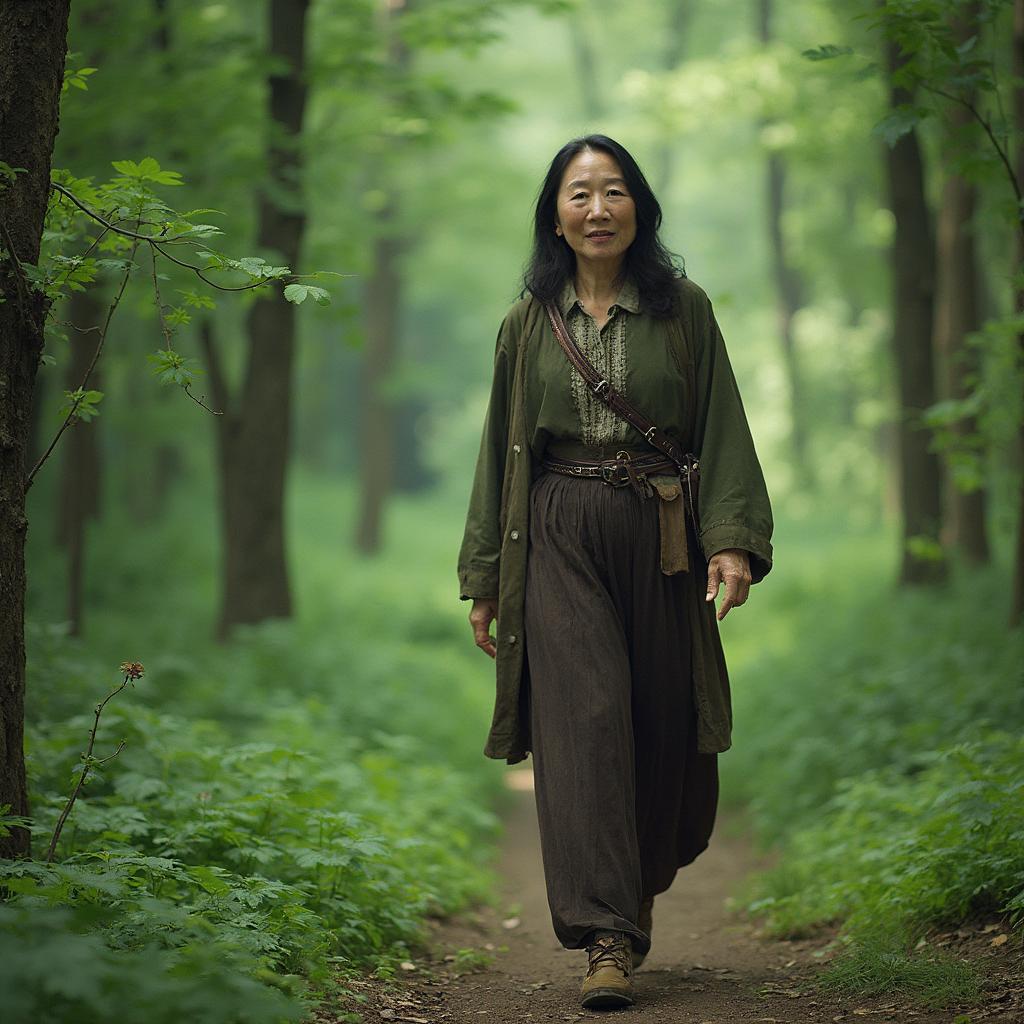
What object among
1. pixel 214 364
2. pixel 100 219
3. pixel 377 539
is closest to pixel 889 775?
pixel 100 219

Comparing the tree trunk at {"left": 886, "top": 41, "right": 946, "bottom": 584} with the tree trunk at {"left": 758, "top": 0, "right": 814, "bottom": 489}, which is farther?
the tree trunk at {"left": 758, "top": 0, "right": 814, "bottom": 489}

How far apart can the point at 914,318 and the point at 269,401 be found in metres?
5.40

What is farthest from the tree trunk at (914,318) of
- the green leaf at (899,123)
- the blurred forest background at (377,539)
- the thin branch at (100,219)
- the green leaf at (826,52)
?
the thin branch at (100,219)

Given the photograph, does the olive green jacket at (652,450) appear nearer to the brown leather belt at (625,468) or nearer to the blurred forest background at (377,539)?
the brown leather belt at (625,468)

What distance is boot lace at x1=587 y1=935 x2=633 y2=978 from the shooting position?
155 inches

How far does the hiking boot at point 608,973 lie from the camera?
3883 millimetres

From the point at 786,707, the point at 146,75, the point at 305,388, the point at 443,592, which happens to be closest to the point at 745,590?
the point at 786,707

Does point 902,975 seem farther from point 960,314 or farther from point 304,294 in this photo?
point 960,314

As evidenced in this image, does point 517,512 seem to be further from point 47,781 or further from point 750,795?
point 750,795

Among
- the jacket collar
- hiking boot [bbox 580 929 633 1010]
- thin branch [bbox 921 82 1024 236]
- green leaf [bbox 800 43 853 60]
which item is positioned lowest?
hiking boot [bbox 580 929 633 1010]

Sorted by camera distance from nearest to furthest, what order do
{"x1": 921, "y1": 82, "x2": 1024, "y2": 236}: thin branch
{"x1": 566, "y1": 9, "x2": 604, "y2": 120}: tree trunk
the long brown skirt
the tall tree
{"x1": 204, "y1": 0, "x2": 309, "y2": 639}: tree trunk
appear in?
the long brown skirt, {"x1": 921, "y1": 82, "x2": 1024, "y2": 236}: thin branch, {"x1": 204, "y1": 0, "x2": 309, "y2": 639}: tree trunk, the tall tree, {"x1": 566, "y1": 9, "x2": 604, "y2": 120}: tree trunk

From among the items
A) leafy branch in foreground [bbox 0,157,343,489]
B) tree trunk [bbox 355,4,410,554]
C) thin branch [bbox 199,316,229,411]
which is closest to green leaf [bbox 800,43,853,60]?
leafy branch in foreground [bbox 0,157,343,489]

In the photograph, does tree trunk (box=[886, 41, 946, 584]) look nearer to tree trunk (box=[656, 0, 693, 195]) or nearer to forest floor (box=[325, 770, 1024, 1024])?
forest floor (box=[325, 770, 1024, 1024])

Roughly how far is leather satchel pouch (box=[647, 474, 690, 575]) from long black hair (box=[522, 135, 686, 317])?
2.11 feet
